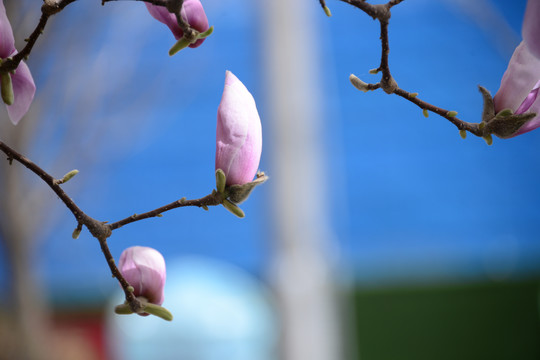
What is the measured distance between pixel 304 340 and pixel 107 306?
839mm

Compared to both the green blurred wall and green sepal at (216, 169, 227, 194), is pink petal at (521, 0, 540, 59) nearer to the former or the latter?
green sepal at (216, 169, 227, 194)

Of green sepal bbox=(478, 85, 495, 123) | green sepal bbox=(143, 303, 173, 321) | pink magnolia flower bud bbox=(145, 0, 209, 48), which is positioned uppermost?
pink magnolia flower bud bbox=(145, 0, 209, 48)

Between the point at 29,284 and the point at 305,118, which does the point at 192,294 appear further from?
the point at 305,118

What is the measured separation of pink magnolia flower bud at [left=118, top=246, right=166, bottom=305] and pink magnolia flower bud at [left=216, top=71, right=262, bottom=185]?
0.07 metres

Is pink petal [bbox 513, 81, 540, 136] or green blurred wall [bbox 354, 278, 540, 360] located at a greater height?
green blurred wall [bbox 354, 278, 540, 360]

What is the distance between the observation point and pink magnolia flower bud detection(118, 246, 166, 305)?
345 millimetres

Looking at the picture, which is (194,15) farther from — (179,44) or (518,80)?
(518,80)

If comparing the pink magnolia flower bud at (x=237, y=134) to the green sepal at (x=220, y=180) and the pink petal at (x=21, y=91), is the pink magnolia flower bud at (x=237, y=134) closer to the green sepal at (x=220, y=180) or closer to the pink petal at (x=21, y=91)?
the green sepal at (x=220, y=180)

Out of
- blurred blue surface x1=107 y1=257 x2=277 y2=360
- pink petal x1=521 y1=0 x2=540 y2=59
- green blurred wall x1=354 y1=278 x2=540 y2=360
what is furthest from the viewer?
green blurred wall x1=354 y1=278 x2=540 y2=360

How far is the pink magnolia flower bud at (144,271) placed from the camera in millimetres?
345

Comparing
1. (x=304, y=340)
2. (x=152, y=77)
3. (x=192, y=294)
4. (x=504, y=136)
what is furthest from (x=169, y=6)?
(x=304, y=340)

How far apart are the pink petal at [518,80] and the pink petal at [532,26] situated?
2.0 inches

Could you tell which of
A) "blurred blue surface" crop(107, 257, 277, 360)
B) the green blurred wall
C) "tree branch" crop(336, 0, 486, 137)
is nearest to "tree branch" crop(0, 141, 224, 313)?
"tree branch" crop(336, 0, 486, 137)

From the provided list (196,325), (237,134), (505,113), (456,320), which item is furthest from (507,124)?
(456,320)
